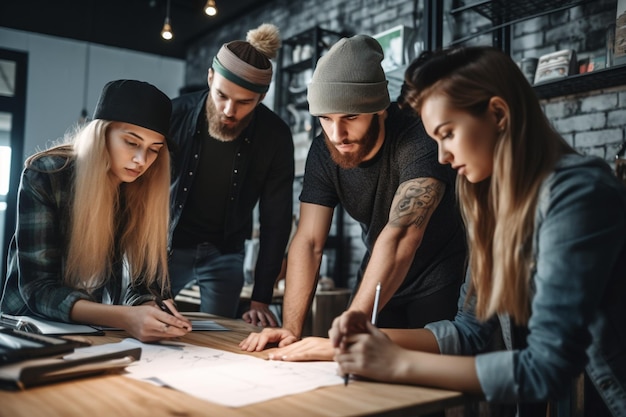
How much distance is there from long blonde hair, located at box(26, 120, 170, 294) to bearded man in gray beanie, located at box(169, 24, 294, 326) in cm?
50

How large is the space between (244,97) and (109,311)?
108cm

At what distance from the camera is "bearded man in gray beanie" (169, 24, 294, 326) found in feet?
8.18

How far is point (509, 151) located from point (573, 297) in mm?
307

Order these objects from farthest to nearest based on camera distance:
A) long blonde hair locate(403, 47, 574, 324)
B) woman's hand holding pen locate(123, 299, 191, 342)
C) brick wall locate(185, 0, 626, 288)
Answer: brick wall locate(185, 0, 626, 288) → woman's hand holding pen locate(123, 299, 191, 342) → long blonde hair locate(403, 47, 574, 324)

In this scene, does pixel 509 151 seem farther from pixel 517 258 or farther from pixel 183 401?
pixel 183 401

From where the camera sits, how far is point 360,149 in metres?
1.87

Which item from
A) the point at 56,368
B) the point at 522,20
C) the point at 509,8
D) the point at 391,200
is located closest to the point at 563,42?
the point at 509,8

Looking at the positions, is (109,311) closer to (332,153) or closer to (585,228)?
(332,153)

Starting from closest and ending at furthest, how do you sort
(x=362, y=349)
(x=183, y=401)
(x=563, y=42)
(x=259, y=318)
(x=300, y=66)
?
(x=183, y=401) < (x=362, y=349) < (x=259, y=318) < (x=563, y=42) < (x=300, y=66)

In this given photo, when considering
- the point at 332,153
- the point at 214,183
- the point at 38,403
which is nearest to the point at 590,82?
the point at 332,153

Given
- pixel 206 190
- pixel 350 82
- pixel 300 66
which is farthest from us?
pixel 300 66

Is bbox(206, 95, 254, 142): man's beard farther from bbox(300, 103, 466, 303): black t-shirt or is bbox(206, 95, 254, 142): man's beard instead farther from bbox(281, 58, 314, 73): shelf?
bbox(281, 58, 314, 73): shelf

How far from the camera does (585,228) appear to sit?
1.01 metres

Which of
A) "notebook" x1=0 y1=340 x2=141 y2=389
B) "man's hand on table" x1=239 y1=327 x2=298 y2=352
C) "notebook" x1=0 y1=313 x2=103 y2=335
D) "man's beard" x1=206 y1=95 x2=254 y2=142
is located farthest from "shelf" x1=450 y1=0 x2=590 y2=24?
"notebook" x1=0 y1=340 x2=141 y2=389
